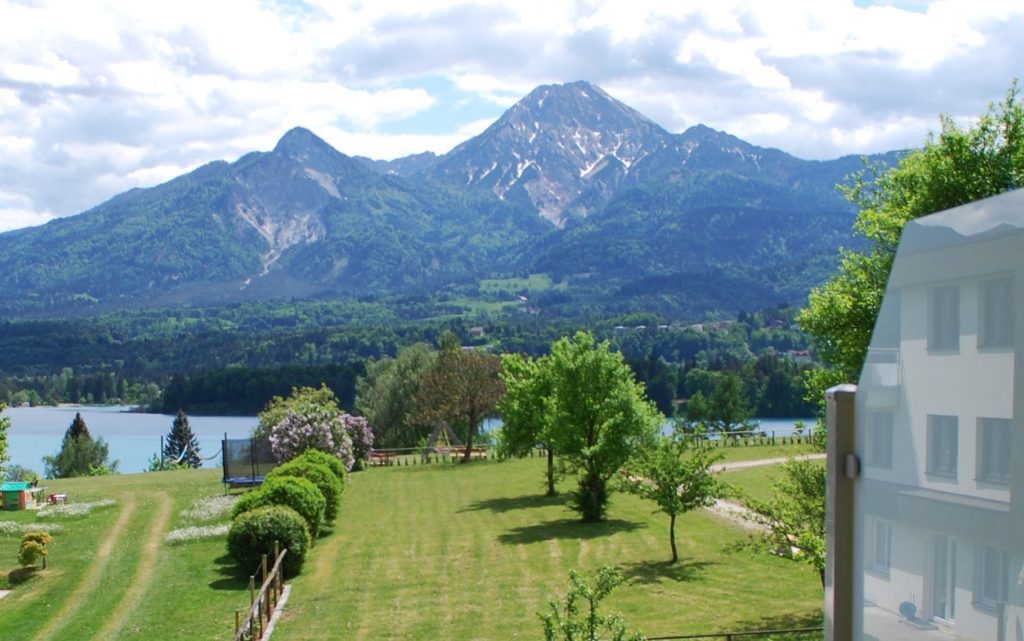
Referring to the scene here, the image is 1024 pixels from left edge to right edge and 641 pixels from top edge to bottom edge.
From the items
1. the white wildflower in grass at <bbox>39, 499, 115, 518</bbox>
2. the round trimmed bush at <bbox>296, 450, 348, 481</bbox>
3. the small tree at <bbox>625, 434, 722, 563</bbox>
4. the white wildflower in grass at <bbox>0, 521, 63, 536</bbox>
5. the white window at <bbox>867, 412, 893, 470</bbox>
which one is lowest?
the white wildflower in grass at <bbox>39, 499, 115, 518</bbox>

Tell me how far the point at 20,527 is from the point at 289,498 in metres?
9.79

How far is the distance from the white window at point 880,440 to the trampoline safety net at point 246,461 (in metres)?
38.2

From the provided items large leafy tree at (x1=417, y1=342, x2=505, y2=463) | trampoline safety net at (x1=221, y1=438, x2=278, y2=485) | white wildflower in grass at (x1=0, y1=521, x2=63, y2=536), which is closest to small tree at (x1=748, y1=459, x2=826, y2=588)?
white wildflower in grass at (x1=0, y1=521, x2=63, y2=536)

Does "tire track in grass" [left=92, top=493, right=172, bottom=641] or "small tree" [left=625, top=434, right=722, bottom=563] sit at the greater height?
"small tree" [left=625, top=434, right=722, bottom=563]

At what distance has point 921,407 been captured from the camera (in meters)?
2.35

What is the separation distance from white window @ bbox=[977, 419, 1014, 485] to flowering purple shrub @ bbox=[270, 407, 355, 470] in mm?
37800

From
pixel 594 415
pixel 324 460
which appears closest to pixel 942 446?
pixel 594 415

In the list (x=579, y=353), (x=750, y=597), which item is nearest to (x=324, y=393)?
(x=579, y=353)

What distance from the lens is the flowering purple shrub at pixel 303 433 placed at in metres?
39.4

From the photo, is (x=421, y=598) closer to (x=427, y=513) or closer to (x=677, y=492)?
(x=677, y=492)

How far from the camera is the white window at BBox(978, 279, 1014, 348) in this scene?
213 centimetres

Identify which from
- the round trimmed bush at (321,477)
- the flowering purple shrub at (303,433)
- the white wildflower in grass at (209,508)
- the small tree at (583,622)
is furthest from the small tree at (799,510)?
the flowering purple shrub at (303,433)

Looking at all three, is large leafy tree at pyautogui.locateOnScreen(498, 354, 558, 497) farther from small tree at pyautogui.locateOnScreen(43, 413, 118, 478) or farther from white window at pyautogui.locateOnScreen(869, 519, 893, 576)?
small tree at pyautogui.locateOnScreen(43, 413, 118, 478)

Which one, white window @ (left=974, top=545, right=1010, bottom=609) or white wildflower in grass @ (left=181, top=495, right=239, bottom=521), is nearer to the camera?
white window @ (left=974, top=545, right=1010, bottom=609)
